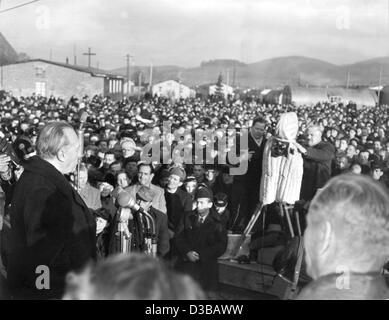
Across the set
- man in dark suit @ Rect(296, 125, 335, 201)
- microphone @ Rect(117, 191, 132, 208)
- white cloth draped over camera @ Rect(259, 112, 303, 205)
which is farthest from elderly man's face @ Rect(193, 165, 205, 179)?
microphone @ Rect(117, 191, 132, 208)

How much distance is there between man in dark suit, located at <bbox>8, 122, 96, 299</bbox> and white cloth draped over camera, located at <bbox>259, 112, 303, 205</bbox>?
2.12 metres

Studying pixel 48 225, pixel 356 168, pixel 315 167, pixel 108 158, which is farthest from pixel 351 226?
pixel 108 158

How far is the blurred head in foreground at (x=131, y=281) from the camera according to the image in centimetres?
101

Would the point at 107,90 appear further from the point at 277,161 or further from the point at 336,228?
the point at 336,228

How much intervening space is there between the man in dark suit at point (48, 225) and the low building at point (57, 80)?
81.6ft

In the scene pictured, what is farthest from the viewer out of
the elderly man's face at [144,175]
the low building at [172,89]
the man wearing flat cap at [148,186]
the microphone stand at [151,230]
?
the low building at [172,89]

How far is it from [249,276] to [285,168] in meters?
0.88

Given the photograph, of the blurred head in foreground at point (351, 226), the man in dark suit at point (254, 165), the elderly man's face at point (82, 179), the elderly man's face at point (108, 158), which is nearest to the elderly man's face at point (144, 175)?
the elderly man's face at point (82, 179)

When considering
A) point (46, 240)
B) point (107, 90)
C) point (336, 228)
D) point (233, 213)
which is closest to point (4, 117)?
point (233, 213)

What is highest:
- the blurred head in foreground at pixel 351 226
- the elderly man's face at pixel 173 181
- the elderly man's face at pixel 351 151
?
the blurred head in foreground at pixel 351 226

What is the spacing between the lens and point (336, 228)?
134 centimetres

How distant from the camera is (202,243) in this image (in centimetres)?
398

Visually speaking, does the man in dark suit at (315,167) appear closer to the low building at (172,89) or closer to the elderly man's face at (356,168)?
the elderly man's face at (356,168)

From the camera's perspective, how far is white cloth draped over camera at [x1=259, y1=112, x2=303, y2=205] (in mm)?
3996
